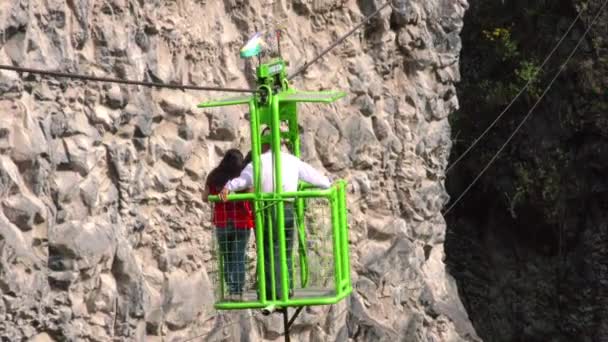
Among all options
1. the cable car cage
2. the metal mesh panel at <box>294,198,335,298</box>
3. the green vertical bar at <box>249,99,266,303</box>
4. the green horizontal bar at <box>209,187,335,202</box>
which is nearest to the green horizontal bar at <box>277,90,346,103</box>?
the cable car cage

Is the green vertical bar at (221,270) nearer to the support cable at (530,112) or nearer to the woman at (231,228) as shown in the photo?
the woman at (231,228)

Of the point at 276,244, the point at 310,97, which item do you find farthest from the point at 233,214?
the point at 310,97

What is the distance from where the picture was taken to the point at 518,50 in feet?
62.4

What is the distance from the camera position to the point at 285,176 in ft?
22.7

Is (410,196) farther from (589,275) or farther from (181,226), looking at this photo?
(589,275)

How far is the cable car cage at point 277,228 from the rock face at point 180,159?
4.19ft

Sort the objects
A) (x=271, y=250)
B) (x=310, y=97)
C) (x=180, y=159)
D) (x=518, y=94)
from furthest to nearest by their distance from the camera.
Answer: (x=518, y=94)
(x=180, y=159)
(x=271, y=250)
(x=310, y=97)

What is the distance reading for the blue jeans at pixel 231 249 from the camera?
714 cm

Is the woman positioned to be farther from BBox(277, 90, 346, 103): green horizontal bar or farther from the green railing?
BBox(277, 90, 346, 103): green horizontal bar

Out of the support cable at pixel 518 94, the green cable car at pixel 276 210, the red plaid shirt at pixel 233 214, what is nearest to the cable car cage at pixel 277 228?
the green cable car at pixel 276 210

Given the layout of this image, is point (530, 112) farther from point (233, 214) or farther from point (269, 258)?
point (269, 258)

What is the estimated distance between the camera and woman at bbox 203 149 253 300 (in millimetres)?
7090

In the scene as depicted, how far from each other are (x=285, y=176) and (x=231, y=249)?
568 millimetres

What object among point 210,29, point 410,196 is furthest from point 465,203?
point 210,29
